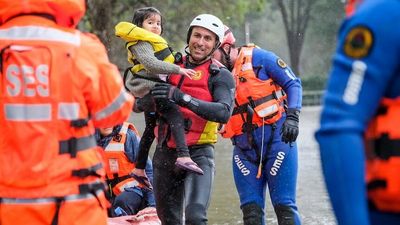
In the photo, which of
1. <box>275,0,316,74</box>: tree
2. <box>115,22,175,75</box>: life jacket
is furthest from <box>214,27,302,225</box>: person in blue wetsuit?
<box>275,0,316,74</box>: tree

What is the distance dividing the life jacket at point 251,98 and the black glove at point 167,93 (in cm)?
93

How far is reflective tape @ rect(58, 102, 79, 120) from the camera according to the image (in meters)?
3.83

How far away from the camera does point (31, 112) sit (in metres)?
3.84

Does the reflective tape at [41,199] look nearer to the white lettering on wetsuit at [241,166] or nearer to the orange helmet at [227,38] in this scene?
the white lettering on wetsuit at [241,166]

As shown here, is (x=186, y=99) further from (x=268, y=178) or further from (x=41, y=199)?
(x=41, y=199)

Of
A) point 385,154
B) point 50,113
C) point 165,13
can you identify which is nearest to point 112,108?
point 50,113

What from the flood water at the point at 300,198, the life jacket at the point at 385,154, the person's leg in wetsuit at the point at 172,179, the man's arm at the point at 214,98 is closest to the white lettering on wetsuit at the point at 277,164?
the flood water at the point at 300,198

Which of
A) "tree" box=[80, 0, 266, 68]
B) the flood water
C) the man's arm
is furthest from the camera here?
"tree" box=[80, 0, 266, 68]

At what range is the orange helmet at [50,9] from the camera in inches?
153

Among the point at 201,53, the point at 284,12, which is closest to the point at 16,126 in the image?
the point at 201,53

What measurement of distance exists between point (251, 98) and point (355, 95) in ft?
16.1

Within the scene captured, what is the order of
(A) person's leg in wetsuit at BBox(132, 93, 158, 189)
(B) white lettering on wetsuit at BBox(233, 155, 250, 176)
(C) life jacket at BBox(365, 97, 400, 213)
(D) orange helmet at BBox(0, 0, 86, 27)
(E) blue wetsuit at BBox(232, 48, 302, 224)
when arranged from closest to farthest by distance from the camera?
(C) life jacket at BBox(365, 97, 400, 213) < (D) orange helmet at BBox(0, 0, 86, 27) < (A) person's leg in wetsuit at BBox(132, 93, 158, 189) < (E) blue wetsuit at BBox(232, 48, 302, 224) < (B) white lettering on wetsuit at BBox(233, 155, 250, 176)

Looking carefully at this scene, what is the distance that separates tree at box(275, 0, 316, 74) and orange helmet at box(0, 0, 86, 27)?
5377 cm

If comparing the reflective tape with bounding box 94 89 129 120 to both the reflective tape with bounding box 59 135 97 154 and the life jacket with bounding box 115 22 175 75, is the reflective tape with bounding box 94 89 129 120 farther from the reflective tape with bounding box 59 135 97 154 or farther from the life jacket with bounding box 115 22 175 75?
the life jacket with bounding box 115 22 175 75
